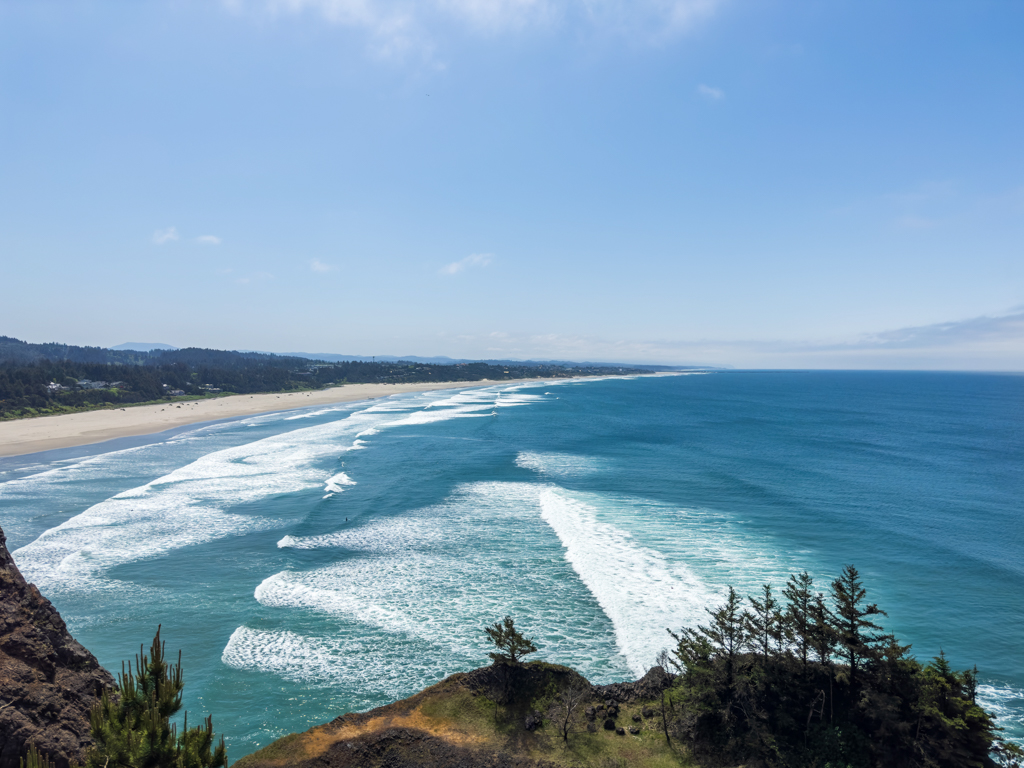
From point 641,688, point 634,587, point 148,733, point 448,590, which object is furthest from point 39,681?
point 634,587

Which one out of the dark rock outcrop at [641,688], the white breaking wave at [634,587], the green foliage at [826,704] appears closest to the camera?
the green foliage at [826,704]

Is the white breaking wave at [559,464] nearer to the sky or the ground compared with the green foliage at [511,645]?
nearer to the ground

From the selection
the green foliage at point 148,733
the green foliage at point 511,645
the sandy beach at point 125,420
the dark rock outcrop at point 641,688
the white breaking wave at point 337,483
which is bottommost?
the dark rock outcrop at point 641,688

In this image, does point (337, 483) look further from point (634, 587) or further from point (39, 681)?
point (39, 681)

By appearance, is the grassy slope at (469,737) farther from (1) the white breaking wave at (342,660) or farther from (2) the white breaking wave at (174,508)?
(2) the white breaking wave at (174,508)

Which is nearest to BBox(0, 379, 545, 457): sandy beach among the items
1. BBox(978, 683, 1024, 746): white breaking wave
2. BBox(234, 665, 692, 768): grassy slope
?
BBox(234, 665, 692, 768): grassy slope

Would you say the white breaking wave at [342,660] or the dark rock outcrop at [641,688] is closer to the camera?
the dark rock outcrop at [641,688]

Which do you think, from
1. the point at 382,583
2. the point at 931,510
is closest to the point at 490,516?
the point at 382,583

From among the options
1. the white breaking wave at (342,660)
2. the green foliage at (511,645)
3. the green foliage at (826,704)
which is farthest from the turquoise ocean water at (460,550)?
the green foliage at (826,704)
